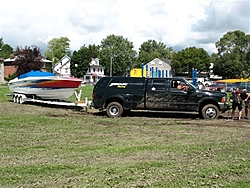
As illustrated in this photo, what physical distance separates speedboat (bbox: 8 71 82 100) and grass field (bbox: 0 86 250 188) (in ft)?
24.0

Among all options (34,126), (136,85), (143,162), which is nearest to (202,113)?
(136,85)

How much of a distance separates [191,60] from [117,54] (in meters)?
24.3

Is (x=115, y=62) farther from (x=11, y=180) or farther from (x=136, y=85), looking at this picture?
(x=11, y=180)

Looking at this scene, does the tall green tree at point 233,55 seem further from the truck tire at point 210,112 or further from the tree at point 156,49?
the truck tire at point 210,112

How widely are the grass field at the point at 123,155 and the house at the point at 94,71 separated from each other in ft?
289

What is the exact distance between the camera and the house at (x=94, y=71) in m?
102

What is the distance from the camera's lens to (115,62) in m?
104

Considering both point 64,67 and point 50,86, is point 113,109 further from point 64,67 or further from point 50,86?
point 64,67

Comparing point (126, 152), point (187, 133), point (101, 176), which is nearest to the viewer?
point (101, 176)

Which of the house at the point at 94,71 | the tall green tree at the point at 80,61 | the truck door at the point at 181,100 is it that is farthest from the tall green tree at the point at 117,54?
the truck door at the point at 181,100

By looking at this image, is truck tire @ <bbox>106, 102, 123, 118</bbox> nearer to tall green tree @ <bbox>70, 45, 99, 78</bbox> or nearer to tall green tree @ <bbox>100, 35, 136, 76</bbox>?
tall green tree @ <bbox>70, 45, 99, 78</bbox>

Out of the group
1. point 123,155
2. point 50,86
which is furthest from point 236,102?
point 50,86

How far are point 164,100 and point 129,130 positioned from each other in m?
4.15

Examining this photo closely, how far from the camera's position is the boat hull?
2025cm
